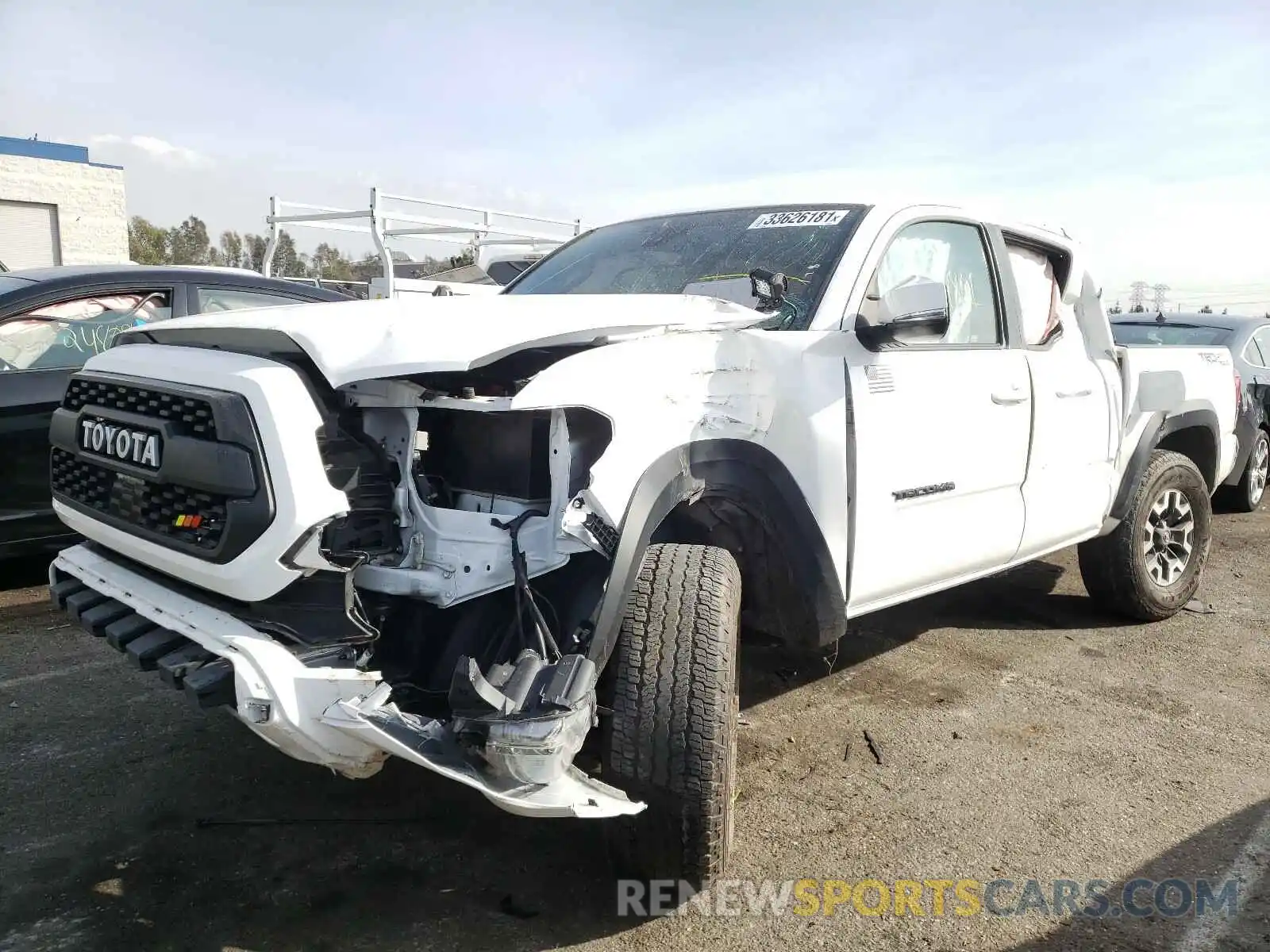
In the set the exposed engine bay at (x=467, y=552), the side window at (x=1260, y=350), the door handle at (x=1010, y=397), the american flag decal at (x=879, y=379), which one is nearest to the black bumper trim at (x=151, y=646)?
the exposed engine bay at (x=467, y=552)

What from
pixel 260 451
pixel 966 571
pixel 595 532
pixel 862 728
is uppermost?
pixel 260 451

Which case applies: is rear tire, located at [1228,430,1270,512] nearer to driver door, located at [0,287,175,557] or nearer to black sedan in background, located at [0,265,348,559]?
black sedan in background, located at [0,265,348,559]

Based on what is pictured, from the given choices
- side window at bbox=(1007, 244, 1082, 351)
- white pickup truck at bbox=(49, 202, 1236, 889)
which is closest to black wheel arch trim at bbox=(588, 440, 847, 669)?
white pickup truck at bbox=(49, 202, 1236, 889)

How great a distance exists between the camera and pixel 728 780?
2465 millimetres

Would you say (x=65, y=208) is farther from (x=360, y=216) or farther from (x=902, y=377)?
(x=902, y=377)

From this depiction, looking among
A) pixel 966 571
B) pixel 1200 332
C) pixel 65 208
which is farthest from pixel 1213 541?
pixel 65 208

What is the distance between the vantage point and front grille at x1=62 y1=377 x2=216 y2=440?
7.53 feet

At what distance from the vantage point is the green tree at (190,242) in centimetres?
4534

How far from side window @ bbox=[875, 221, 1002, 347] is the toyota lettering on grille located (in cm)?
248

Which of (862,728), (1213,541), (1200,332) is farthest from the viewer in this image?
(1200,332)

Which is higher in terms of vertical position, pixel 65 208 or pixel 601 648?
pixel 65 208

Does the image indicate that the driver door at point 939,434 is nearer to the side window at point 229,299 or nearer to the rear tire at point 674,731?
the rear tire at point 674,731

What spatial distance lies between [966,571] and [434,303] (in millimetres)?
2296

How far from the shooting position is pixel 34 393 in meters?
4.71
